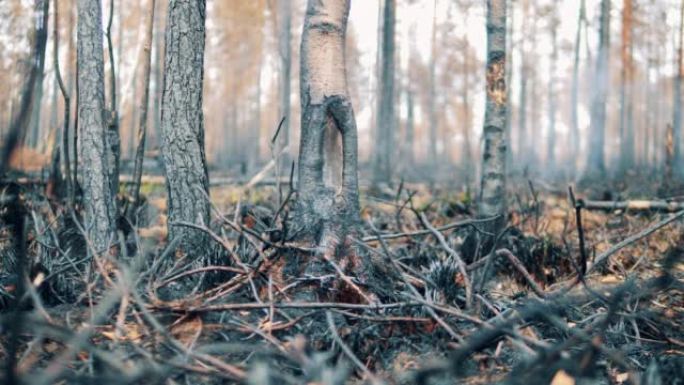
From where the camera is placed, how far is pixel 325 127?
439 cm

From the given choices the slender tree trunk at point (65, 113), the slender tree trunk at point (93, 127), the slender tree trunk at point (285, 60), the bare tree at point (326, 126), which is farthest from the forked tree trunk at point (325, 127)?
the slender tree trunk at point (285, 60)

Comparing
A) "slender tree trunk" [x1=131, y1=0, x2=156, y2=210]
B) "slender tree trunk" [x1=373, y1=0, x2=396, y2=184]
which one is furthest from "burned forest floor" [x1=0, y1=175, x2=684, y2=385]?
"slender tree trunk" [x1=373, y1=0, x2=396, y2=184]

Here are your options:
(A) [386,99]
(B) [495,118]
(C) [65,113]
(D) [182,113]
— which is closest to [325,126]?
(D) [182,113]

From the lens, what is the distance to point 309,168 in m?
4.39

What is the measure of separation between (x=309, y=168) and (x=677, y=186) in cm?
870

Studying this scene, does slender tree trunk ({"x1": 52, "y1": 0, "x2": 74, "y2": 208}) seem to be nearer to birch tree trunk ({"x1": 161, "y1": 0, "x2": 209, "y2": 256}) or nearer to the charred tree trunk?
birch tree trunk ({"x1": 161, "y1": 0, "x2": 209, "y2": 256})

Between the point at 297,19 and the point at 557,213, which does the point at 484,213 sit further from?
the point at 297,19

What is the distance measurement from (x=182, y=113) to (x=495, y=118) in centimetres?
372

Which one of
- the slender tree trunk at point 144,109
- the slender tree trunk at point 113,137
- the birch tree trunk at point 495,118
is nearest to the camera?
the slender tree trunk at point 113,137

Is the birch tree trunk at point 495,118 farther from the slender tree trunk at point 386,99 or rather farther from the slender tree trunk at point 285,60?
the slender tree trunk at point 285,60

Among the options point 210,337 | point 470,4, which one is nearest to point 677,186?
point 210,337

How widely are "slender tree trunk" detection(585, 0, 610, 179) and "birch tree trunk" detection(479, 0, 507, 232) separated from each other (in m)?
12.5

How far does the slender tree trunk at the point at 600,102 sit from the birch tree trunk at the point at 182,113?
52.2 feet

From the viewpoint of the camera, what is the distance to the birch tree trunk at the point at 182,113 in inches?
192
